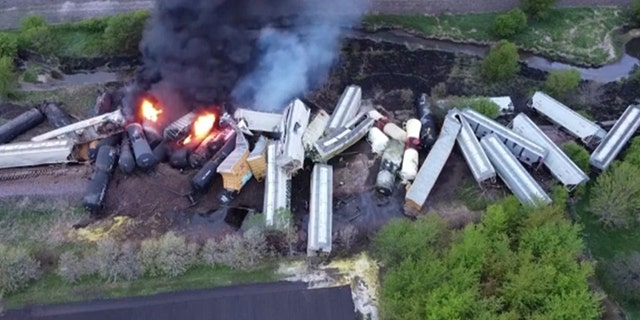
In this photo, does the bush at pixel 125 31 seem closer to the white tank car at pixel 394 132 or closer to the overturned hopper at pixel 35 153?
the overturned hopper at pixel 35 153

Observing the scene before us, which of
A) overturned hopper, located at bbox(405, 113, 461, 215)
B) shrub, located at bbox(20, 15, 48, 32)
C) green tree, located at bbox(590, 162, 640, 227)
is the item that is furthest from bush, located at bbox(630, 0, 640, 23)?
shrub, located at bbox(20, 15, 48, 32)

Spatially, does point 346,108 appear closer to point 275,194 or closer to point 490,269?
point 275,194

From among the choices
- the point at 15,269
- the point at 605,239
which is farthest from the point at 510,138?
the point at 15,269

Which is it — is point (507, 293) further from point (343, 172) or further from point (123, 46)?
point (123, 46)

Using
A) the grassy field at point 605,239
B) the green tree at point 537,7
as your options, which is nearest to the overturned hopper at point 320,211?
the grassy field at point 605,239

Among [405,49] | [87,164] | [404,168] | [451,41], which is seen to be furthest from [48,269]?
[451,41]
